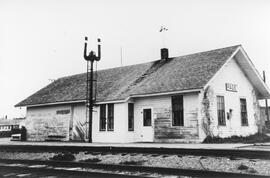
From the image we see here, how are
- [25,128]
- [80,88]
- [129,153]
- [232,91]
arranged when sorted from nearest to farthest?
[129,153]
[232,91]
[80,88]
[25,128]

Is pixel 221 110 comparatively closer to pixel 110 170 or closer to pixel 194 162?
pixel 194 162

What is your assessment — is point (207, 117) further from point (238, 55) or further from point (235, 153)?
point (235, 153)

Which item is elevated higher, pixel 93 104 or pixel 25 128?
pixel 93 104

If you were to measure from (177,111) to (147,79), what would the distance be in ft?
13.3

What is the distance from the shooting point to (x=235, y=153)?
30.1ft

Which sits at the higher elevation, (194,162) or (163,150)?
(163,150)

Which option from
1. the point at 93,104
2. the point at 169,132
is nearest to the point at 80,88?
the point at 93,104

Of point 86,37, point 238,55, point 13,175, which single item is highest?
point 86,37

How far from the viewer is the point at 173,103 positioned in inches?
667

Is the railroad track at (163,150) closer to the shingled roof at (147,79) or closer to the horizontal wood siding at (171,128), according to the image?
the horizontal wood siding at (171,128)

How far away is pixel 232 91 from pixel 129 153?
30.8 feet

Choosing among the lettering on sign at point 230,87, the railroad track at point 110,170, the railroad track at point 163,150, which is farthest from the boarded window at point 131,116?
the railroad track at point 110,170

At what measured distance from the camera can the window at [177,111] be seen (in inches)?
651

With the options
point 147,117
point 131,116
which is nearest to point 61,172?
point 147,117
